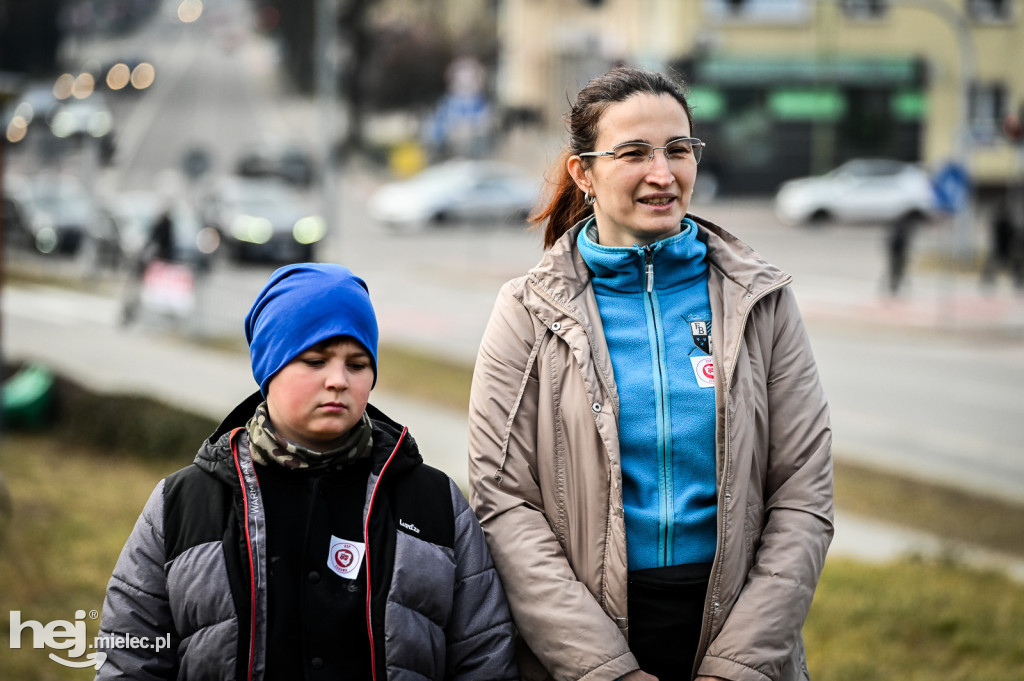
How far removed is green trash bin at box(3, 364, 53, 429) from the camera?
10.2m

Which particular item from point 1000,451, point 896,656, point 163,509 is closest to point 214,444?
point 163,509

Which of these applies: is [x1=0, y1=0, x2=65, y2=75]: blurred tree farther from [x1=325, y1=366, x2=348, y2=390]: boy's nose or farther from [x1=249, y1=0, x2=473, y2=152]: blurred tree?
[x1=325, y1=366, x2=348, y2=390]: boy's nose

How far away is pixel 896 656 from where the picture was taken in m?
5.40

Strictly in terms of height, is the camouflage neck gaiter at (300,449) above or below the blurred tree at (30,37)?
below

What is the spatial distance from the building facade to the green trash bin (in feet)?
106

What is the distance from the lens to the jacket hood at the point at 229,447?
2547 mm

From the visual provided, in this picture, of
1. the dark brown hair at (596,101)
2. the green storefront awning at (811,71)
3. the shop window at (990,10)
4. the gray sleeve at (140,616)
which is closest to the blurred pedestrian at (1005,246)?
the green storefront awning at (811,71)

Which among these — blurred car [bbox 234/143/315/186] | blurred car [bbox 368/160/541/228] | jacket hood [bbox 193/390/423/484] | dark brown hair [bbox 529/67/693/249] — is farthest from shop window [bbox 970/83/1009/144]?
jacket hood [bbox 193/390/423/484]

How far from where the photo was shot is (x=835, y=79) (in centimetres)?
4134

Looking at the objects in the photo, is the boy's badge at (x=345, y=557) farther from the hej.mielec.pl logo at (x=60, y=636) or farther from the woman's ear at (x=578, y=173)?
the hej.mielec.pl logo at (x=60, y=636)

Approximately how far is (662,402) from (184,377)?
36.9 feet

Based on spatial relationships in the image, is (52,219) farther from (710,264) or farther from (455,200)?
(710,264)

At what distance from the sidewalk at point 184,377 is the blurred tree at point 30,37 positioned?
43.5m

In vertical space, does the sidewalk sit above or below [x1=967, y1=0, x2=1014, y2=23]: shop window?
below
